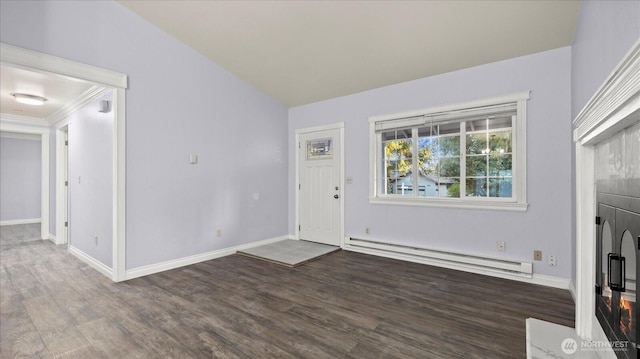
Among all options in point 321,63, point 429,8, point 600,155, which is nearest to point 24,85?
point 321,63

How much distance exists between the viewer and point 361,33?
335cm

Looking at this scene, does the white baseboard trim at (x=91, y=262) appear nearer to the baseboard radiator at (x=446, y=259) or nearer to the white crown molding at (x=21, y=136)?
the baseboard radiator at (x=446, y=259)

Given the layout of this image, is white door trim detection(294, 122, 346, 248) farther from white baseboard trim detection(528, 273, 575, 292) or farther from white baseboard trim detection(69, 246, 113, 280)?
white baseboard trim detection(69, 246, 113, 280)

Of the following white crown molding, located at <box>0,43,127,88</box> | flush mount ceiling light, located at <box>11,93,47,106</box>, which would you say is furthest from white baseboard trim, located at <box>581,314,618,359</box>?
flush mount ceiling light, located at <box>11,93,47,106</box>

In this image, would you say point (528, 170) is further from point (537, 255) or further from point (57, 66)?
point (57, 66)

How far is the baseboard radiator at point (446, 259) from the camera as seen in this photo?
333cm

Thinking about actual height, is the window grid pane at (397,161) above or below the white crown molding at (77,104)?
below

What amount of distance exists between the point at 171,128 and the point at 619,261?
440cm

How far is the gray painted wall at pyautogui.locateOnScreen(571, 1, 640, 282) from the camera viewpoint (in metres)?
1.29

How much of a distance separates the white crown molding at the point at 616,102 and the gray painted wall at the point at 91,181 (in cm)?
439

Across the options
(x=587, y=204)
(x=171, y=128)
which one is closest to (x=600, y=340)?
(x=587, y=204)

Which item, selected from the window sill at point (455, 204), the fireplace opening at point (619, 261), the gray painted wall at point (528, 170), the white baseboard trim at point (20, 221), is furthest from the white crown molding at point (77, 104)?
the fireplace opening at point (619, 261)

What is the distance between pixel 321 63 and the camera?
407 cm

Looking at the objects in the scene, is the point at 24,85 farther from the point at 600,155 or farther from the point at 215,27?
the point at 600,155
